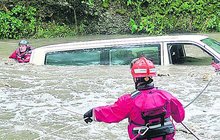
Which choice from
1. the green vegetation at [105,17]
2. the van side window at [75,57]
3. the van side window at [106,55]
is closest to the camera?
the van side window at [106,55]

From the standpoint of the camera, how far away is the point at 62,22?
18875 millimetres

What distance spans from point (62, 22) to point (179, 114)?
15.1 m

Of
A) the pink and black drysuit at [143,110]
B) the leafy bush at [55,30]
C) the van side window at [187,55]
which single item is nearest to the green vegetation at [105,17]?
the leafy bush at [55,30]

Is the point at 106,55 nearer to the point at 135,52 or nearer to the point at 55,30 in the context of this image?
the point at 135,52

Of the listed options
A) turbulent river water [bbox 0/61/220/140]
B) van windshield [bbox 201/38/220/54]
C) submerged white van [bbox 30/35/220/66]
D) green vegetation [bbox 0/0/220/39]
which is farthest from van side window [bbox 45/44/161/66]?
green vegetation [bbox 0/0/220/39]

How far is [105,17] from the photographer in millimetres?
18641

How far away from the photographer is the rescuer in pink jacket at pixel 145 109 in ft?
13.1

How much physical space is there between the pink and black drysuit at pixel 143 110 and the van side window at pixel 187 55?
4.39 meters

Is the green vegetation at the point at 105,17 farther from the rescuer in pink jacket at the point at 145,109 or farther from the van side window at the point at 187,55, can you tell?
the rescuer in pink jacket at the point at 145,109

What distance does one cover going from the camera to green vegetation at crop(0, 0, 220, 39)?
58.6 feet

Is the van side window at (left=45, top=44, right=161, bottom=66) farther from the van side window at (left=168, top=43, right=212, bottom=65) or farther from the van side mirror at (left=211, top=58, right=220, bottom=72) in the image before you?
the van side mirror at (left=211, top=58, right=220, bottom=72)

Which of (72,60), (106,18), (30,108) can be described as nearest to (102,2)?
(106,18)

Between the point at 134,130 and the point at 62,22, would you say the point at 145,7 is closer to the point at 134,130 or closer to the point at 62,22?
the point at 62,22

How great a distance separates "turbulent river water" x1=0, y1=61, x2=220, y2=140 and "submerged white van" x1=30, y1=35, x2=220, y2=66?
8.1 inches
